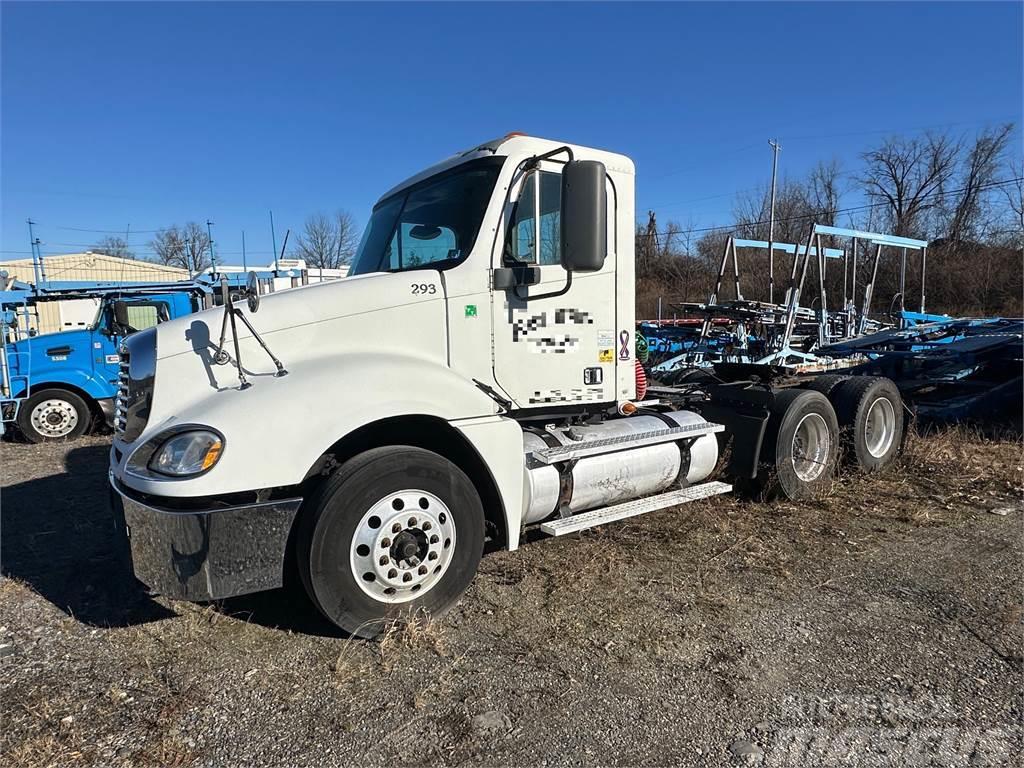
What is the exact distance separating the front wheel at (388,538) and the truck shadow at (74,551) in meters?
0.94

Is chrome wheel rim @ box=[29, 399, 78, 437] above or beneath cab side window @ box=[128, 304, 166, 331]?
beneath

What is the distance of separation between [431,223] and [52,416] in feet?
28.3

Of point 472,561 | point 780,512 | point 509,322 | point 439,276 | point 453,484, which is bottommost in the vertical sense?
point 780,512

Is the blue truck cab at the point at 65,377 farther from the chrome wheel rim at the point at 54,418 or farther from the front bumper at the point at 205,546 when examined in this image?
the front bumper at the point at 205,546

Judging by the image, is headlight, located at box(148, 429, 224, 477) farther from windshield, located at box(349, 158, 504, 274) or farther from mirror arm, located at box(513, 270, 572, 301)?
mirror arm, located at box(513, 270, 572, 301)

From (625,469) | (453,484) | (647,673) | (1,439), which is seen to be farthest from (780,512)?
(1,439)

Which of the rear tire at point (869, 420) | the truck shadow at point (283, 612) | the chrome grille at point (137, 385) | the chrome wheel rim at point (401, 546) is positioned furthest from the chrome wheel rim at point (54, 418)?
the rear tire at point (869, 420)

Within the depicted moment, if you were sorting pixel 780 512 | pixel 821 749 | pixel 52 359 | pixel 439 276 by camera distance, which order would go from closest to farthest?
pixel 821 749
pixel 439 276
pixel 780 512
pixel 52 359

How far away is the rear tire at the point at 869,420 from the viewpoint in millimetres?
6430

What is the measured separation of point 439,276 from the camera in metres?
3.98

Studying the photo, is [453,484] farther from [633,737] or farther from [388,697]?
[633,737]

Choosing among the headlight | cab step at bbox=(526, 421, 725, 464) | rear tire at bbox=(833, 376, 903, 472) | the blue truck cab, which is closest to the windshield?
cab step at bbox=(526, 421, 725, 464)

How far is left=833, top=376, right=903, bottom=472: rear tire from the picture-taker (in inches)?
253

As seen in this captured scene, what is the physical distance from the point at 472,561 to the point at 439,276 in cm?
164
